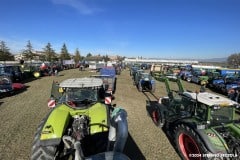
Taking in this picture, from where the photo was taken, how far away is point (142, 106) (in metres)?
11.8

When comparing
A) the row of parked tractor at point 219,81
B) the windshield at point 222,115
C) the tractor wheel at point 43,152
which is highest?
the windshield at point 222,115

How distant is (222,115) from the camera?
5523 mm

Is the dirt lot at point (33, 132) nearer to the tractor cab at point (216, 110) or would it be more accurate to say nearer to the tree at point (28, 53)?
the tractor cab at point (216, 110)

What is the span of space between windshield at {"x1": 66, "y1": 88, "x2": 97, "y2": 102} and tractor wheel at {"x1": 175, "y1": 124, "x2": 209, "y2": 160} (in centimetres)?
271

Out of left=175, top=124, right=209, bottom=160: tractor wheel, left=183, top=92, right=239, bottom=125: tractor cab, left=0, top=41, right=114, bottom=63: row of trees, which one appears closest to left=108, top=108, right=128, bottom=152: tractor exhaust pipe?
left=175, top=124, right=209, bottom=160: tractor wheel

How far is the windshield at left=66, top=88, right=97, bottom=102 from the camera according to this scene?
6.11 meters

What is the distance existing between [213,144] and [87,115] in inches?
127

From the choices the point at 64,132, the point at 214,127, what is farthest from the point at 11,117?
the point at 214,127

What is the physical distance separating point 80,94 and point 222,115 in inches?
166

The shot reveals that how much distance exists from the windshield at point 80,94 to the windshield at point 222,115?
3444 mm

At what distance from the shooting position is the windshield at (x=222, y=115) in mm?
5391

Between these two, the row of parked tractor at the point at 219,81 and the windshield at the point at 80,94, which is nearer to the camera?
the windshield at the point at 80,94

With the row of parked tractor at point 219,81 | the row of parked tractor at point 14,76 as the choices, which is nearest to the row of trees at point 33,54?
the row of parked tractor at point 14,76

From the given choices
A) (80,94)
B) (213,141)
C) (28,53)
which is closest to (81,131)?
(80,94)
